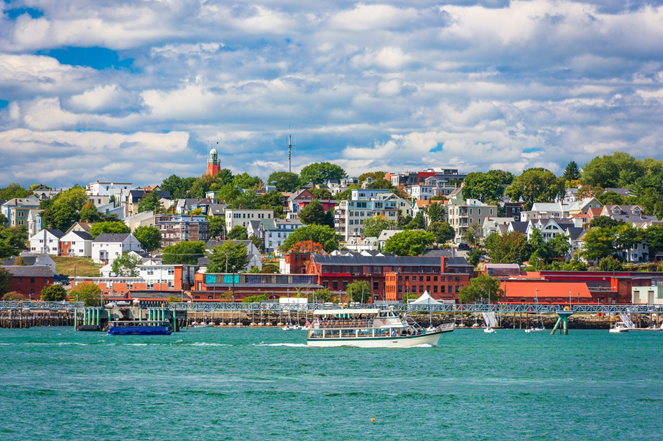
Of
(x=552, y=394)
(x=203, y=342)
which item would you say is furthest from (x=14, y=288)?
(x=552, y=394)

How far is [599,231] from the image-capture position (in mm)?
145250

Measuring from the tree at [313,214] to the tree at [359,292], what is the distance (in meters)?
58.2

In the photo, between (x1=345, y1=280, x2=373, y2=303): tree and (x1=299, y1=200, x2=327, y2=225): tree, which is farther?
(x1=299, y1=200, x2=327, y2=225): tree

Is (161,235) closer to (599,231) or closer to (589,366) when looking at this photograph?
(599,231)

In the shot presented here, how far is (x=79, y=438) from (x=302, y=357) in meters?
32.2

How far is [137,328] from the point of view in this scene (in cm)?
9750

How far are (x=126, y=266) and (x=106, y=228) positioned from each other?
28462 mm

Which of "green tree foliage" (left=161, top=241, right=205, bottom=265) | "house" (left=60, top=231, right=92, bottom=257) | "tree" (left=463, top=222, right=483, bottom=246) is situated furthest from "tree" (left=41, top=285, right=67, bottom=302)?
"tree" (left=463, top=222, right=483, bottom=246)

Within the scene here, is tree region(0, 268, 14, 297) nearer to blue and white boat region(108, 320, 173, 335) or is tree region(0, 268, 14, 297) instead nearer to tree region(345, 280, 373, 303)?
blue and white boat region(108, 320, 173, 335)

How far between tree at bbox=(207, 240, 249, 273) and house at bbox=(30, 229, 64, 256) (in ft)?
136

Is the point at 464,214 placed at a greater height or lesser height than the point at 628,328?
greater

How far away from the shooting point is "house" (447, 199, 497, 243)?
17538cm

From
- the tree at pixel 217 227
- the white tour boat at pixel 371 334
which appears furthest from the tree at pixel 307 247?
the white tour boat at pixel 371 334

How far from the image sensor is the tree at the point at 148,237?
173125mm
